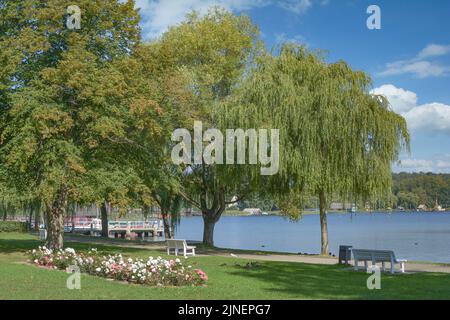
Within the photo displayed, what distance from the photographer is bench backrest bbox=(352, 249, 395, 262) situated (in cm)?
1719

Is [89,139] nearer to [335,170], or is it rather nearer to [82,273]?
[82,273]

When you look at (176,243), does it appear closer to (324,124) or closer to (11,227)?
(324,124)

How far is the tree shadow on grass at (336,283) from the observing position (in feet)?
40.5

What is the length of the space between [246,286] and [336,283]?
8.79 feet

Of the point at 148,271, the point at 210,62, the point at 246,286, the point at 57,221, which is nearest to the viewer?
the point at 148,271

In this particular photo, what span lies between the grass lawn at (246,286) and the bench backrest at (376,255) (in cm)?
63

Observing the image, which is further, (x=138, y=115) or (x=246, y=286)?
(x=138, y=115)

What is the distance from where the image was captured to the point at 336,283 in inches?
580

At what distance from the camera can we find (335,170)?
24156mm

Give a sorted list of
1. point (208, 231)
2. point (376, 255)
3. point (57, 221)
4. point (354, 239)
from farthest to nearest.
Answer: point (354, 239) < point (208, 231) < point (57, 221) < point (376, 255)

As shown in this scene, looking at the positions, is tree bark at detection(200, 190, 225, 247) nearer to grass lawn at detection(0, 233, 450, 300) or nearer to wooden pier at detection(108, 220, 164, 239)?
grass lawn at detection(0, 233, 450, 300)

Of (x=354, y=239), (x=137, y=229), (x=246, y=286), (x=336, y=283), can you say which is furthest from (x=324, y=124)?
(x=137, y=229)

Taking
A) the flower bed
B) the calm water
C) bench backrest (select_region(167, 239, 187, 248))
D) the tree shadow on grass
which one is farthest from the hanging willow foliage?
the calm water
